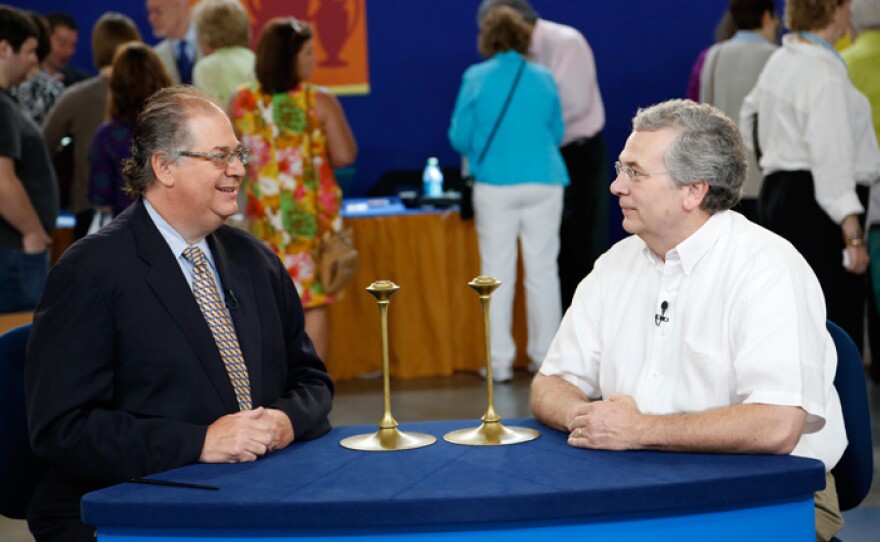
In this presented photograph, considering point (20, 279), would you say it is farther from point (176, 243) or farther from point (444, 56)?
point (444, 56)

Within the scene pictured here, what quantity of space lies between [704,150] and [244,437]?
3.26 ft

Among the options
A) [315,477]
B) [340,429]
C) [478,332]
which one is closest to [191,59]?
[478,332]

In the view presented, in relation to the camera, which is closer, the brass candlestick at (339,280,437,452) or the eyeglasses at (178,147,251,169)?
the brass candlestick at (339,280,437,452)

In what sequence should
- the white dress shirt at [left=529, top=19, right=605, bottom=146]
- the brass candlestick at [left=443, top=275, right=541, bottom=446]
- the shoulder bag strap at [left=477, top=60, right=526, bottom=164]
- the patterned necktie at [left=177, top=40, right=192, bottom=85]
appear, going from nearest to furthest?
the brass candlestick at [left=443, top=275, right=541, bottom=446], the shoulder bag strap at [left=477, top=60, right=526, bottom=164], the white dress shirt at [left=529, top=19, right=605, bottom=146], the patterned necktie at [left=177, top=40, right=192, bottom=85]

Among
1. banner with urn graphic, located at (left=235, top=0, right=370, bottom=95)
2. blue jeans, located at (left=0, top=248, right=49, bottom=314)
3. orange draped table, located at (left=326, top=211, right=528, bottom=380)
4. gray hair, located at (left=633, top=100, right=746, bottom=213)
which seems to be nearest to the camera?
gray hair, located at (left=633, top=100, right=746, bottom=213)

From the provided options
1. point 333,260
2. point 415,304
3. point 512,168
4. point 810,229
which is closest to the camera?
point 810,229

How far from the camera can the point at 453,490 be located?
1881 millimetres

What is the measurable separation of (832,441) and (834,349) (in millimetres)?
176

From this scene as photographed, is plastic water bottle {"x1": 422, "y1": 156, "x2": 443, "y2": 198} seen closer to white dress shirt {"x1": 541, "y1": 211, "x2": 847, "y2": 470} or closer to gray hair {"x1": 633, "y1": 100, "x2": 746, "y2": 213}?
white dress shirt {"x1": 541, "y1": 211, "x2": 847, "y2": 470}

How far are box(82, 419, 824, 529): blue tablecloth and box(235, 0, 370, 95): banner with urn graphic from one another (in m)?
6.21

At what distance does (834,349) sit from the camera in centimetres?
234

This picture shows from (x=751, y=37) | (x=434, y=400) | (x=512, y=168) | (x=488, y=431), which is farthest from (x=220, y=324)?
(x=751, y=37)

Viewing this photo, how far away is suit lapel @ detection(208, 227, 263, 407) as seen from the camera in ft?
7.91

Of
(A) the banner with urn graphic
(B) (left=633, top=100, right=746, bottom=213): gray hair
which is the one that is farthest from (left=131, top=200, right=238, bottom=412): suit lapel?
(A) the banner with urn graphic
